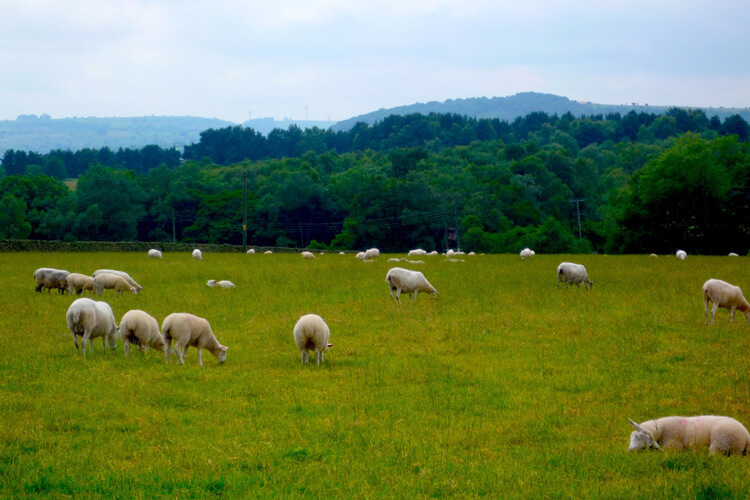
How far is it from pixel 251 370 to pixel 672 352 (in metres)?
9.08

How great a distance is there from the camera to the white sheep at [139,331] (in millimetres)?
15984

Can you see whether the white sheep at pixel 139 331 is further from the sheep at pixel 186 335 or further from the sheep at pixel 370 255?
the sheep at pixel 370 255

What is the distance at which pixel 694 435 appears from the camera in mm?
9375

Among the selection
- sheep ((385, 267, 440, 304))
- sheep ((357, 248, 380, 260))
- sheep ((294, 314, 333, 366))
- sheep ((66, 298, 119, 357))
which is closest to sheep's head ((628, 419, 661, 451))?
sheep ((294, 314, 333, 366))

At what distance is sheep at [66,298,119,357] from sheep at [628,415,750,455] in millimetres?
11412

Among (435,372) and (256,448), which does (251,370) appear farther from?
(256,448)

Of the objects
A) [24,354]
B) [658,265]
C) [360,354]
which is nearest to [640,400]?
[360,354]

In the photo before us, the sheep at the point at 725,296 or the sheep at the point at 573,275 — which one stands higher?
the sheep at the point at 725,296

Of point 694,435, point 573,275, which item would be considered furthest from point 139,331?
point 573,275

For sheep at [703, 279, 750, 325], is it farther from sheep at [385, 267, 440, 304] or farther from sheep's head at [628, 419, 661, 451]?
sheep's head at [628, 419, 661, 451]

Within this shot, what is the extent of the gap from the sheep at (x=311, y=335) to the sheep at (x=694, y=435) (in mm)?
7389

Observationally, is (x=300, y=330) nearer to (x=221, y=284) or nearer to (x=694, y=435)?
(x=694, y=435)

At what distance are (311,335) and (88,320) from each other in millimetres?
4830

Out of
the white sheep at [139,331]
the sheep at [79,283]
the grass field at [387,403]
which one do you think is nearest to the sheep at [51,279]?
the sheep at [79,283]
